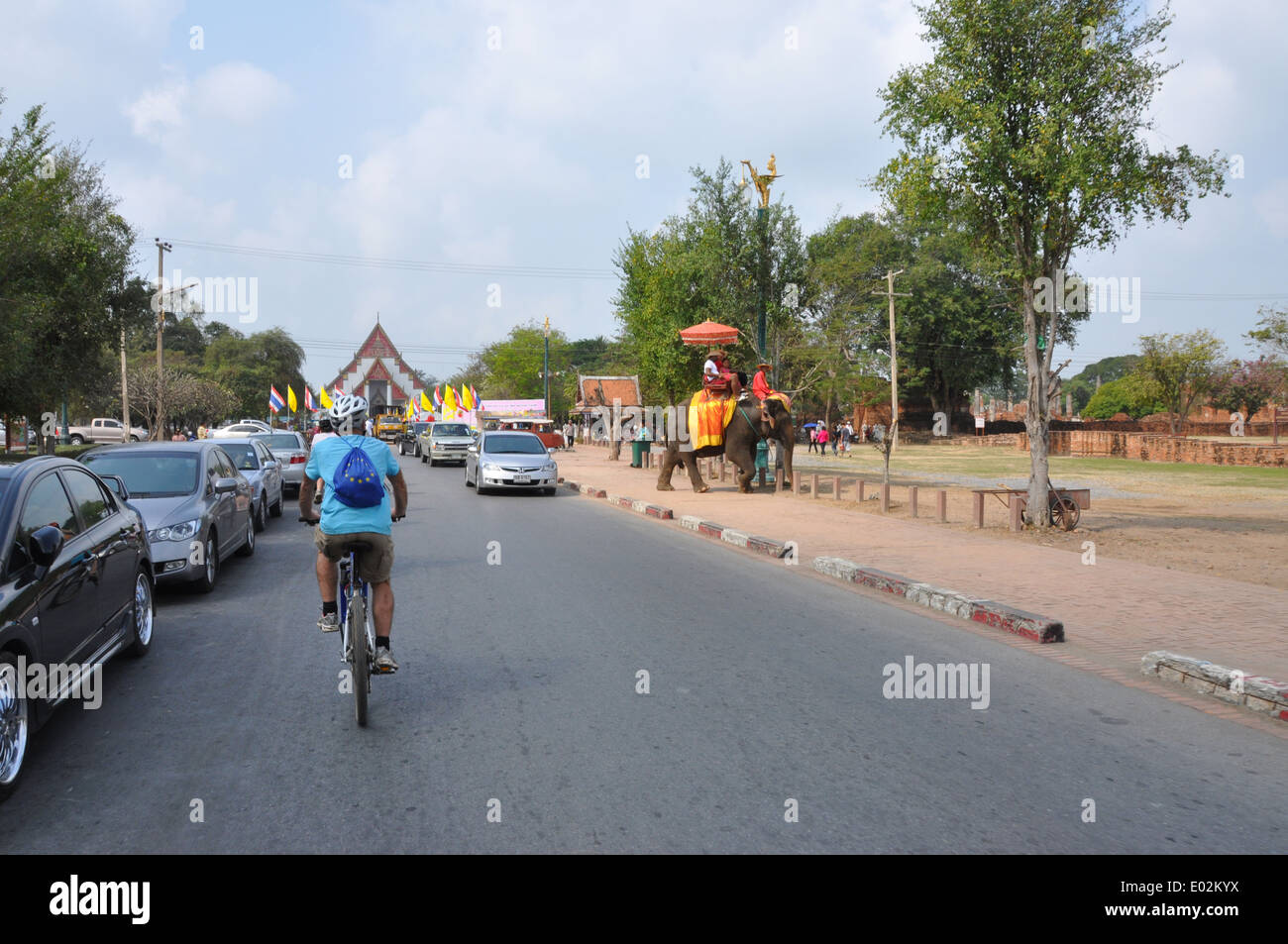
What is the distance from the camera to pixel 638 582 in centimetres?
1049

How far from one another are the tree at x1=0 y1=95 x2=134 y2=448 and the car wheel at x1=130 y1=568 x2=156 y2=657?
1496 cm

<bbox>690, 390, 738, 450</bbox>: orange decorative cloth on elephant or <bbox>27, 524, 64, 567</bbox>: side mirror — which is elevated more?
<bbox>690, 390, 738, 450</bbox>: orange decorative cloth on elephant

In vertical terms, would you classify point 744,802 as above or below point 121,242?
below

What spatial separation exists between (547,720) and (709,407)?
51.0 ft

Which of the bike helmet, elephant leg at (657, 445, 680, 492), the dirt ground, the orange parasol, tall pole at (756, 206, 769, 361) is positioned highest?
tall pole at (756, 206, 769, 361)

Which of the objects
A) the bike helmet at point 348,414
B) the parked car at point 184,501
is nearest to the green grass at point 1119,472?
the parked car at point 184,501

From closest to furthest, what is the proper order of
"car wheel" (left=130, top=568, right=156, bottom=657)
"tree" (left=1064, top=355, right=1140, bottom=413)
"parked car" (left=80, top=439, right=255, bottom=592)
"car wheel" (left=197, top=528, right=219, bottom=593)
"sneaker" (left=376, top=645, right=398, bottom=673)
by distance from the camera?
1. "sneaker" (left=376, top=645, right=398, bottom=673)
2. "car wheel" (left=130, top=568, right=156, bottom=657)
3. "parked car" (left=80, top=439, right=255, bottom=592)
4. "car wheel" (left=197, top=528, right=219, bottom=593)
5. "tree" (left=1064, top=355, right=1140, bottom=413)

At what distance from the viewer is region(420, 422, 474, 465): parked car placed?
34.3 metres

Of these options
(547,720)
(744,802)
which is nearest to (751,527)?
(547,720)

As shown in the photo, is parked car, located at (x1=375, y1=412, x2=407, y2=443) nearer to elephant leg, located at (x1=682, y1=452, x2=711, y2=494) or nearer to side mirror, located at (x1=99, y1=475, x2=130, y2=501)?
elephant leg, located at (x1=682, y1=452, x2=711, y2=494)

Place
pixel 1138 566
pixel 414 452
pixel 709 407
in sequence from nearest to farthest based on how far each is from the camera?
pixel 1138 566, pixel 709 407, pixel 414 452

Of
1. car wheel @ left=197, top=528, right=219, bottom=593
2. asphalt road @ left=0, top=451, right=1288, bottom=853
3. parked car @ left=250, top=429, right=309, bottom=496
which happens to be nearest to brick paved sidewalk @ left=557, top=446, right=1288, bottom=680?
asphalt road @ left=0, top=451, right=1288, bottom=853
